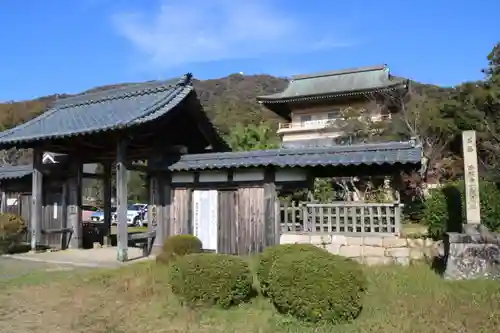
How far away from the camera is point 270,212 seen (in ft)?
38.4

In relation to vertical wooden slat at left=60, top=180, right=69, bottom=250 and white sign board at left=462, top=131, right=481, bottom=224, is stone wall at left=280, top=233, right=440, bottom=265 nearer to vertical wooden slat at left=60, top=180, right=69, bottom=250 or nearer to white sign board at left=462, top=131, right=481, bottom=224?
white sign board at left=462, top=131, right=481, bottom=224

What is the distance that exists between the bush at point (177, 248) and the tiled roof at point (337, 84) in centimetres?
2247

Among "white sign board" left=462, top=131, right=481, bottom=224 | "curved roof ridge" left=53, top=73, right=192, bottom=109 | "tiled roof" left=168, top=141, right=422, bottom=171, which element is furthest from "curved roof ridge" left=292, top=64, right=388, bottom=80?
"white sign board" left=462, top=131, right=481, bottom=224

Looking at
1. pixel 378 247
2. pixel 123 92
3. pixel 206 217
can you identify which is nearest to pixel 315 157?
pixel 378 247

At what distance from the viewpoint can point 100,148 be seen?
15070 millimetres

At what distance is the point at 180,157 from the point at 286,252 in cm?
664

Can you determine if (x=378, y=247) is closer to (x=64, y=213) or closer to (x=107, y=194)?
(x=107, y=194)

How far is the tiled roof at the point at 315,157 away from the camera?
1027 cm

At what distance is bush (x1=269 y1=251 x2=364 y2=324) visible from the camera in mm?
6016

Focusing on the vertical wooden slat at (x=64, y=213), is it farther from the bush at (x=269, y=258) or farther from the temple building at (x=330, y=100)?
the temple building at (x=330, y=100)

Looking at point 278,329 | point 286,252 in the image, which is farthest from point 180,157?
point 278,329

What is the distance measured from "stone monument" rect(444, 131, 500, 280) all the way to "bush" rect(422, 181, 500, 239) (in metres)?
1.18

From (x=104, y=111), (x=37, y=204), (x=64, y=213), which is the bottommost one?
(x=64, y=213)

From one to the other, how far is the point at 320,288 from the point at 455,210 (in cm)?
535
